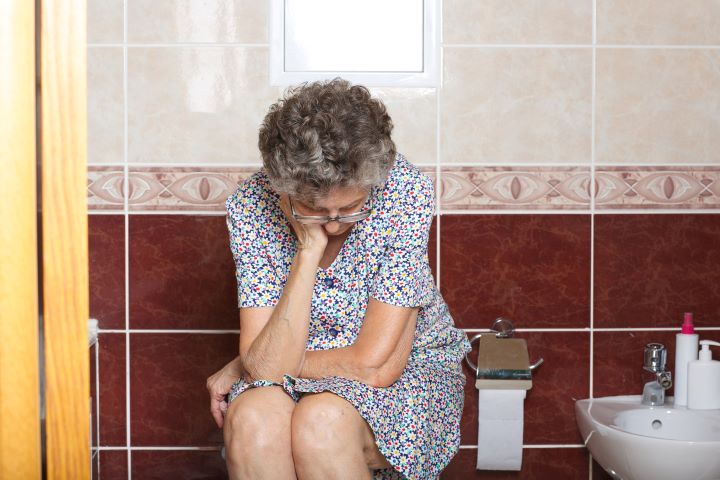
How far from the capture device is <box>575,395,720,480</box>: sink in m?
1.72

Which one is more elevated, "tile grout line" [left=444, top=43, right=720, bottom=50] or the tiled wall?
"tile grout line" [left=444, top=43, right=720, bottom=50]

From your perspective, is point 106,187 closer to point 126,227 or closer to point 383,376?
point 126,227

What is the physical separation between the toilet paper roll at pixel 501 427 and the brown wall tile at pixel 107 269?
0.97 metres

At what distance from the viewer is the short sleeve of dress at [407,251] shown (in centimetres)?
155

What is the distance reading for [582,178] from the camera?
2082mm

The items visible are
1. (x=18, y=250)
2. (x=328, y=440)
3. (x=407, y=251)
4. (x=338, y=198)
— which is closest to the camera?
(x=18, y=250)

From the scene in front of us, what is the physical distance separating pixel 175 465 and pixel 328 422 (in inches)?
37.5

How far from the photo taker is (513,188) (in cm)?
208

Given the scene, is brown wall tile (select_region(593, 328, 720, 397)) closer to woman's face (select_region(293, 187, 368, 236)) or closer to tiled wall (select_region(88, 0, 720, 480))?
tiled wall (select_region(88, 0, 720, 480))

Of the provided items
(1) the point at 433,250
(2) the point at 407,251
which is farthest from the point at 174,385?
(2) the point at 407,251

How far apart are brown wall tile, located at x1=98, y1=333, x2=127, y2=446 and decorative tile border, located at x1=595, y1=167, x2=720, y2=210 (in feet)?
4.34

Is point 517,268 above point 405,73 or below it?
below

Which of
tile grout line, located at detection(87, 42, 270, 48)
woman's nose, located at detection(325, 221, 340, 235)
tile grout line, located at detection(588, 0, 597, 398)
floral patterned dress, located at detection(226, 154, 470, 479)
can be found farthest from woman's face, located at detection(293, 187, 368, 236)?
tile grout line, located at detection(588, 0, 597, 398)

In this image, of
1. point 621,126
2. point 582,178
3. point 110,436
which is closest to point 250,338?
point 110,436
